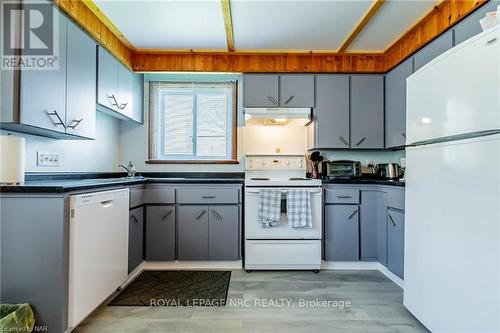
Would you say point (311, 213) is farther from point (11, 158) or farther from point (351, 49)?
point (11, 158)

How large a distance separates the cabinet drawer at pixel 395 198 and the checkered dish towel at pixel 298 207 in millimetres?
748

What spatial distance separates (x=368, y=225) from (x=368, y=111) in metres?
1.25

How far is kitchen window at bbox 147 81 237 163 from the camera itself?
336 cm

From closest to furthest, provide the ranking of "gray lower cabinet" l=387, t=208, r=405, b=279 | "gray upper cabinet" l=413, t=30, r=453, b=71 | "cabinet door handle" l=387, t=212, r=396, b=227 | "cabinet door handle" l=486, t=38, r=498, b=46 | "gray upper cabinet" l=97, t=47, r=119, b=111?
1. "cabinet door handle" l=486, t=38, r=498, b=46
2. "gray upper cabinet" l=413, t=30, r=453, b=71
3. "gray upper cabinet" l=97, t=47, r=119, b=111
4. "gray lower cabinet" l=387, t=208, r=405, b=279
5. "cabinet door handle" l=387, t=212, r=396, b=227

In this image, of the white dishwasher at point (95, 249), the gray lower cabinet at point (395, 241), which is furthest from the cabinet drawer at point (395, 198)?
the white dishwasher at point (95, 249)

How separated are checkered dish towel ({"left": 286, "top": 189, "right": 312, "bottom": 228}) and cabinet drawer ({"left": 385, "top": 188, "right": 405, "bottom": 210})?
0.75m

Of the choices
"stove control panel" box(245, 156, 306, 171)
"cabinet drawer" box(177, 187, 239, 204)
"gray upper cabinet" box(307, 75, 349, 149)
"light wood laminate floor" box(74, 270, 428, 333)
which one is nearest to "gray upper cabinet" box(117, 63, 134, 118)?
"cabinet drawer" box(177, 187, 239, 204)

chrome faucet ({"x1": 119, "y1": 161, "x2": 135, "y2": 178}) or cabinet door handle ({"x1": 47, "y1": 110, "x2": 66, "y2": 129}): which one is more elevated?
cabinet door handle ({"x1": 47, "y1": 110, "x2": 66, "y2": 129})

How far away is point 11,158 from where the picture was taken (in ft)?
5.09

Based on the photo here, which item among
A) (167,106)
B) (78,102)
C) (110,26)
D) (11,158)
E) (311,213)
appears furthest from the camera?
(167,106)

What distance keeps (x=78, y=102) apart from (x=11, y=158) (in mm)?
626

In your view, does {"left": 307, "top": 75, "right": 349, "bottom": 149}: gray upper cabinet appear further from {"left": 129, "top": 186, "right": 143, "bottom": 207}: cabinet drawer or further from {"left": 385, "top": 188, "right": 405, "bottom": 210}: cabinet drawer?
{"left": 129, "top": 186, "right": 143, "bottom": 207}: cabinet drawer

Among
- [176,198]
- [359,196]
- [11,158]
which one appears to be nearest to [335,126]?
[359,196]

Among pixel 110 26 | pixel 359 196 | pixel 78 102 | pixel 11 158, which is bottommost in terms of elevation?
pixel 359 196
